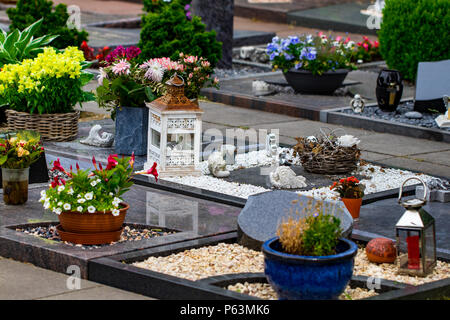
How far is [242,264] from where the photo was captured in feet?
24.8

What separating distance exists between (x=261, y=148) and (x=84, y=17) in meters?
14.1

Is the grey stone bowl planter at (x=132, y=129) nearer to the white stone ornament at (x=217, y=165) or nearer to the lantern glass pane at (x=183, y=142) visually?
the lantern glass pane at (x=183, y=142)

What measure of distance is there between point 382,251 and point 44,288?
8.40 ft

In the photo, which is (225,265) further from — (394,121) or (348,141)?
(394,121)

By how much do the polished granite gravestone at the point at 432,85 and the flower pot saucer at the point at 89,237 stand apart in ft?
24.9

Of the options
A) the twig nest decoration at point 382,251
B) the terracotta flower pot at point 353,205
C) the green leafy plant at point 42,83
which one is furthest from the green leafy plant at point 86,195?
the green leafy plant at point 42,83

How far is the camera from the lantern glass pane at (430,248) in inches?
287

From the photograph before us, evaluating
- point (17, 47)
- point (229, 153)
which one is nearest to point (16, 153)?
point (229, 153)

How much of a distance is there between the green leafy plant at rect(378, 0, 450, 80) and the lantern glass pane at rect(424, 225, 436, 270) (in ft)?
28.4

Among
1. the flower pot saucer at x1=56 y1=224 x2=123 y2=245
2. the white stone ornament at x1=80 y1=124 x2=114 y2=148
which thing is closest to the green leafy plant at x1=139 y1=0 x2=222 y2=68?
the white stone ornament at x1=80 y1=124 x2=114 y2=148

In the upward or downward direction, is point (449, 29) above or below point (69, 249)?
above

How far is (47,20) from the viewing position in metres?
17.9

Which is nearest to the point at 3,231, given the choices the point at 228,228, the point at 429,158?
the point at 228,228

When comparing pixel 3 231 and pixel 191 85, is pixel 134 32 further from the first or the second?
pixel 3 231
